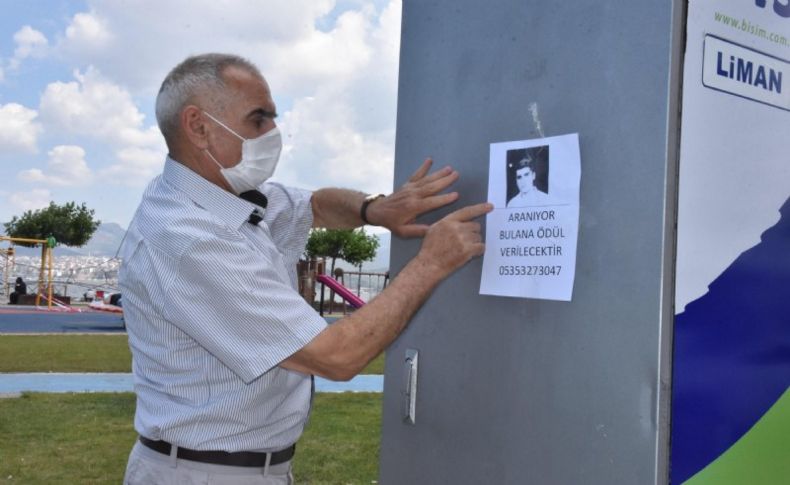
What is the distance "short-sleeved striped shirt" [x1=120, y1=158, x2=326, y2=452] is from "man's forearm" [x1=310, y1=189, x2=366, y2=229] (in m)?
0.31

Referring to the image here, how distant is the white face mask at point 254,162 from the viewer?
7.64 feet

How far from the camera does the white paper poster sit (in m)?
1.62

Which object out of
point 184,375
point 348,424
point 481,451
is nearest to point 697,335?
point 481,451

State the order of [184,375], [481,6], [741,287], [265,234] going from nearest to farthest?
1. [741,287]
2. [481,6]
3. [184,375]
4. [265,234]

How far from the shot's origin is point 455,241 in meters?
1.80

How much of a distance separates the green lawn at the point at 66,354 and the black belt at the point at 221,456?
795 cm

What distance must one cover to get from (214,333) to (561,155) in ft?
3.11

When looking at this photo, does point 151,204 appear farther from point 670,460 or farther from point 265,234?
point 670,460

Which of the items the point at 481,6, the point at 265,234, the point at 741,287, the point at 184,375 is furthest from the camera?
the point at 265,234

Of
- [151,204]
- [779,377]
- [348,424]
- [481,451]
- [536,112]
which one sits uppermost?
[536,112]

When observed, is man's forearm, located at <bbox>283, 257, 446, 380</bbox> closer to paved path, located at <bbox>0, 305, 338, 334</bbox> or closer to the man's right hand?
the man's right hand

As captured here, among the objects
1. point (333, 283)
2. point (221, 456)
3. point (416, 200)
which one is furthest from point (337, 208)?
point (333, 283)

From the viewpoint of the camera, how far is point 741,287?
157 cm

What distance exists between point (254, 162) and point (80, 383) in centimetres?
881
